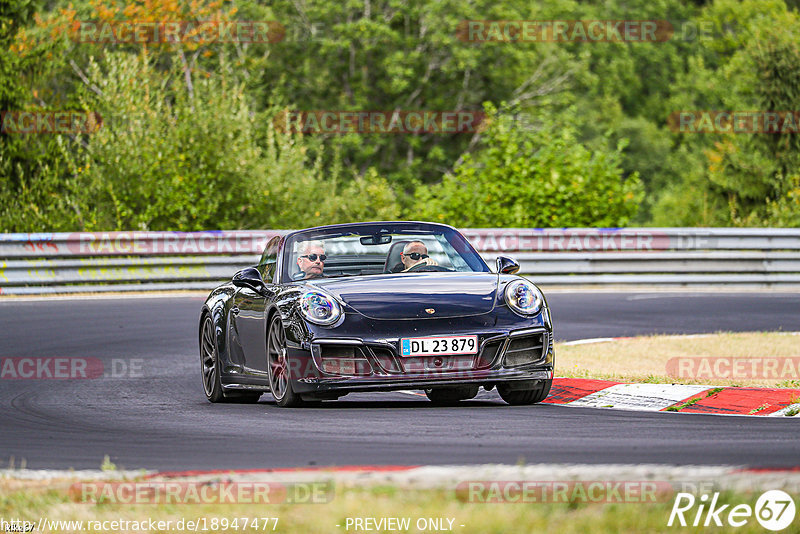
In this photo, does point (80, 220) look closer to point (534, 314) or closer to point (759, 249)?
point (759, 249)

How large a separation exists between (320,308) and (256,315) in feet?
3.66

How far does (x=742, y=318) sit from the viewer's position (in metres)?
17.5

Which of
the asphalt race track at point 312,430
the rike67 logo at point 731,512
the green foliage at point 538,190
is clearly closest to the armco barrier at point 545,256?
the green foliage at point 538,190

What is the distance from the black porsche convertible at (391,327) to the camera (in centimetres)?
867

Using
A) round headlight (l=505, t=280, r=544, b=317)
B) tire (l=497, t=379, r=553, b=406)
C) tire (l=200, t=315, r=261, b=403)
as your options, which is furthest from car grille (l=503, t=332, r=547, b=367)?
tire (l=200, t=315, r=261, b=403)

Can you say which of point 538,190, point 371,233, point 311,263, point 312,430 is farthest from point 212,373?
point 538,190

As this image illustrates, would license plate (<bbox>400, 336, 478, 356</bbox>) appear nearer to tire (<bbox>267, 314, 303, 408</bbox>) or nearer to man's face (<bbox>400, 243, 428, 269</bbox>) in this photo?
tire (<bbox>267, 314, 303, 408</bbox>)

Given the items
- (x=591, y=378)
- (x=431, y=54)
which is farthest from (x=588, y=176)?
(x=431, y=54)

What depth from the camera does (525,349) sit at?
8.94 m

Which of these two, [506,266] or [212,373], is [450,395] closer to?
[506,266]

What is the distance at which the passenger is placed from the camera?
998 centimetres

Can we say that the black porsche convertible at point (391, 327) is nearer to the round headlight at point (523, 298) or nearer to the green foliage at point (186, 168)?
the round headlight at point (523, 298)

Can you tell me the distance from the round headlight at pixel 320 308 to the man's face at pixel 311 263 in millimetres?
891

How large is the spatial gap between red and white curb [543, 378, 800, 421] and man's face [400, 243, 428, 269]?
1356mm
